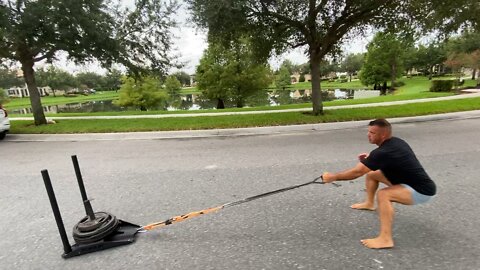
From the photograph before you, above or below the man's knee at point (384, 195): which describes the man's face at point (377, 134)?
above

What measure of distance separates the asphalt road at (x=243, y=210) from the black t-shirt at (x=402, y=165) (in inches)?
24.9

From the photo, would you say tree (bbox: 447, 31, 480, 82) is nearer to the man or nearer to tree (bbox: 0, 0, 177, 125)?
tree (bbox: 0, 0, 177, 125)

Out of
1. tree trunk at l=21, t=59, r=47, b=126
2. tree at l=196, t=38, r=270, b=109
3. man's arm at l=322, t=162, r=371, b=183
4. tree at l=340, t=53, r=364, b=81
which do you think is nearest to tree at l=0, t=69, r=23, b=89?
tree at l=196, t=38, r=270, b=109

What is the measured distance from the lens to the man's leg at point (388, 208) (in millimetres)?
2998

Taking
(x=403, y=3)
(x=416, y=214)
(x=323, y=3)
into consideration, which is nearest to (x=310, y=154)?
(x=416, y=214)

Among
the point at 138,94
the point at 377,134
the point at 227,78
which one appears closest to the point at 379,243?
the point at 377,134

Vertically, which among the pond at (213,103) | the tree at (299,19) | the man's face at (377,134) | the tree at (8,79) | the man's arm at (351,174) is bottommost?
the pond at (213,103)

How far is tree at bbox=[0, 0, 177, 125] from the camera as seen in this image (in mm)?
9727

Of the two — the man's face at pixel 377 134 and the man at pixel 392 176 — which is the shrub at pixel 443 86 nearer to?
the man at pixel 392 176

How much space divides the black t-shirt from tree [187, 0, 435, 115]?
7029 mm

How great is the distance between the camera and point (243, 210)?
404 cm

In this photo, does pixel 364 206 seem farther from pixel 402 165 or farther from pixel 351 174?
pixel 402 165

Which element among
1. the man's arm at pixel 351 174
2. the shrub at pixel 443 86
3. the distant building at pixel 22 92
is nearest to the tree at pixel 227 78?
the shrub at pixel 443 86

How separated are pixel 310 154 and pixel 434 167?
236cm
